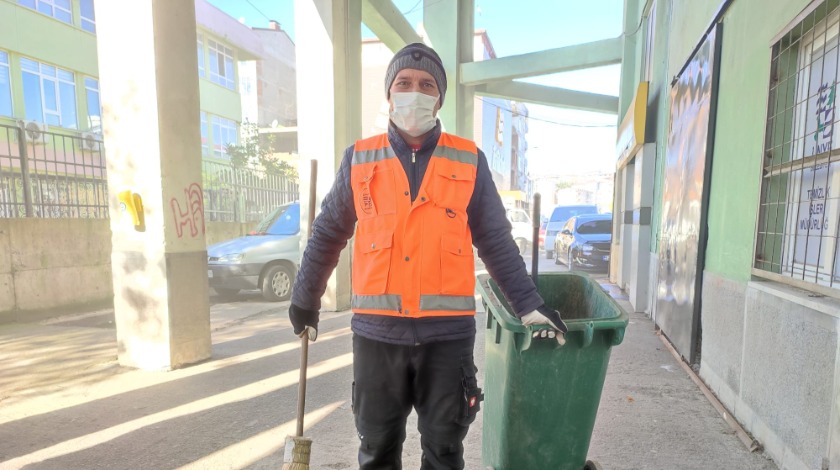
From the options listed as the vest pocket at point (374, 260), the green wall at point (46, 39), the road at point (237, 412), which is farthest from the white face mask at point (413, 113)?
the green wall at point (46, 39)

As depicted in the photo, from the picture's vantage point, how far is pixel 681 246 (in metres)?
4.63

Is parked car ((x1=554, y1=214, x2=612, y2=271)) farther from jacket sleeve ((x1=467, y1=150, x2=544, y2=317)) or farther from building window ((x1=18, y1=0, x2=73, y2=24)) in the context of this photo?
building window ((x1=18, y1=0, x2=73, y2=24))

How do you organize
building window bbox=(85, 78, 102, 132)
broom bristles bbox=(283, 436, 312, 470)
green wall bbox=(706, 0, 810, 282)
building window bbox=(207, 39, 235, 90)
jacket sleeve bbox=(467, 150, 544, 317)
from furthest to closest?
building window bbox=(207, 39, 235, 90)
building window bbox=(85, 78, 102, 132)
green wall bbox=(706, 0, 810, 282)
broom bristles bbox=(283, 436, 312, 470)
jacket sleeve bbox=(467, 150, 544, 317)

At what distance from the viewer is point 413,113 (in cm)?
192

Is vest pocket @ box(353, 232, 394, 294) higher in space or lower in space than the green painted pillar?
lower

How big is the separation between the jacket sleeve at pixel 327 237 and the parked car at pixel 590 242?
1071cm

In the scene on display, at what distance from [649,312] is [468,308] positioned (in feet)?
18.5

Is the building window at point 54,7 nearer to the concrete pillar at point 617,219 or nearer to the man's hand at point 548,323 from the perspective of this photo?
the concrete pillar at point 617,219

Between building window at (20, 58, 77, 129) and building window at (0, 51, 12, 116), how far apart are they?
1.61 feet

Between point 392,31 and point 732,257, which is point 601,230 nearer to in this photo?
point 392,31

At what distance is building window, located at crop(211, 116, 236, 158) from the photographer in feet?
80.0

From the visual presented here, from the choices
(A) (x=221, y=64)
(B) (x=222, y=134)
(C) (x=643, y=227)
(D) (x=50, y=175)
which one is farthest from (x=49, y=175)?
(A) (x=221, y=64)

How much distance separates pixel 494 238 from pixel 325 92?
220 inches

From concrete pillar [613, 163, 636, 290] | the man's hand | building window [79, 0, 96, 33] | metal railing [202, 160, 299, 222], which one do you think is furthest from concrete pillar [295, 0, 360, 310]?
building window [79, 0, 96, 33]
